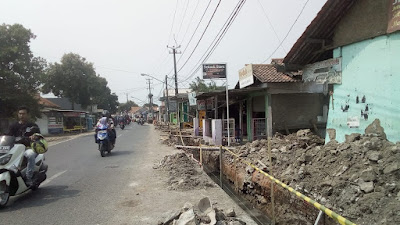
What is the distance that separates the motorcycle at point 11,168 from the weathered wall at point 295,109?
11.9 metres

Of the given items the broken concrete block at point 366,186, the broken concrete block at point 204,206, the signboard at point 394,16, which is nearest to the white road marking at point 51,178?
the broken concrete block at point 204,206

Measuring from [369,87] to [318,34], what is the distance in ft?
7.86

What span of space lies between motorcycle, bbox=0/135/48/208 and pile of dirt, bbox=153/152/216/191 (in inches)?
114

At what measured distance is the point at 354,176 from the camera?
20.6 feet

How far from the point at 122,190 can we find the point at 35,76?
24661 mm

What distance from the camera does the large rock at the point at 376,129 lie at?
7.54m

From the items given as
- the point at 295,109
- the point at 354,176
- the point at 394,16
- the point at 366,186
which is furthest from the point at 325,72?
the point at 295,109

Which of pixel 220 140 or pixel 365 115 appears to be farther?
pixel 220 140

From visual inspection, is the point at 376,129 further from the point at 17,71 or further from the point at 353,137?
the point at 17,71

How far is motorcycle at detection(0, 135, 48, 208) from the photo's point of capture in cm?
567

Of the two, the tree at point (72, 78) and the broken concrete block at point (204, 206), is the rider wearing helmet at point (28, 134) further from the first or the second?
the tree at point (72, 78)

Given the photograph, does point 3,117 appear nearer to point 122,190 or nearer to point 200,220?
point 122,190

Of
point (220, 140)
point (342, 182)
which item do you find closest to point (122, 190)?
point (342, 182)

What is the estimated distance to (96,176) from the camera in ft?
28.2
